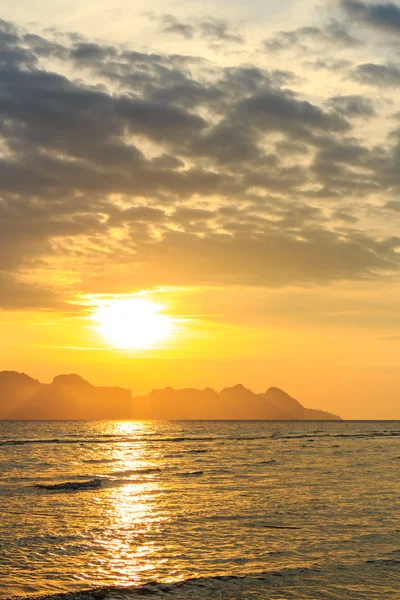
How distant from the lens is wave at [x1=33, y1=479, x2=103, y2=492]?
4174 cm

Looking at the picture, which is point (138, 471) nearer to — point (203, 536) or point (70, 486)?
point (70, 486)

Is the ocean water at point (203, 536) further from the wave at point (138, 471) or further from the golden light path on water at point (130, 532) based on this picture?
the wave at point (138, 471)

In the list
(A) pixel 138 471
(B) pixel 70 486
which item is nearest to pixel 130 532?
(B) pixel 70 486

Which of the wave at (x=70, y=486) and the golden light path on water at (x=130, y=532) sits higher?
the golden light path on water at (x=130, y=532)

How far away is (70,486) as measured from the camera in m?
43.1

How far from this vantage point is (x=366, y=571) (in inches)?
802

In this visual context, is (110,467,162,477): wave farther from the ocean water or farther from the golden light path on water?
the golden light path on water

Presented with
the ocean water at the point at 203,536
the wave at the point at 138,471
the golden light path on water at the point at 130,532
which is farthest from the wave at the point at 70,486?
the wave at the point at 138,471

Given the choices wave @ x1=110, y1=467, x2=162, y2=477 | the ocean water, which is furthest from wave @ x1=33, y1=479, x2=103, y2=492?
wave @ x1=110, y1=467, x2=162, y2=477

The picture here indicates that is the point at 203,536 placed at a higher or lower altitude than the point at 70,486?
higher

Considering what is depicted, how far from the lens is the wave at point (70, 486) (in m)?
41.7

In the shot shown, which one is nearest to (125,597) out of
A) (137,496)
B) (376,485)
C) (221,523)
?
(221,523)

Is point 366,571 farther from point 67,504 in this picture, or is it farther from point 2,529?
point 67,504

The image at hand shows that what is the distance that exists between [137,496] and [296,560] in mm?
18997
